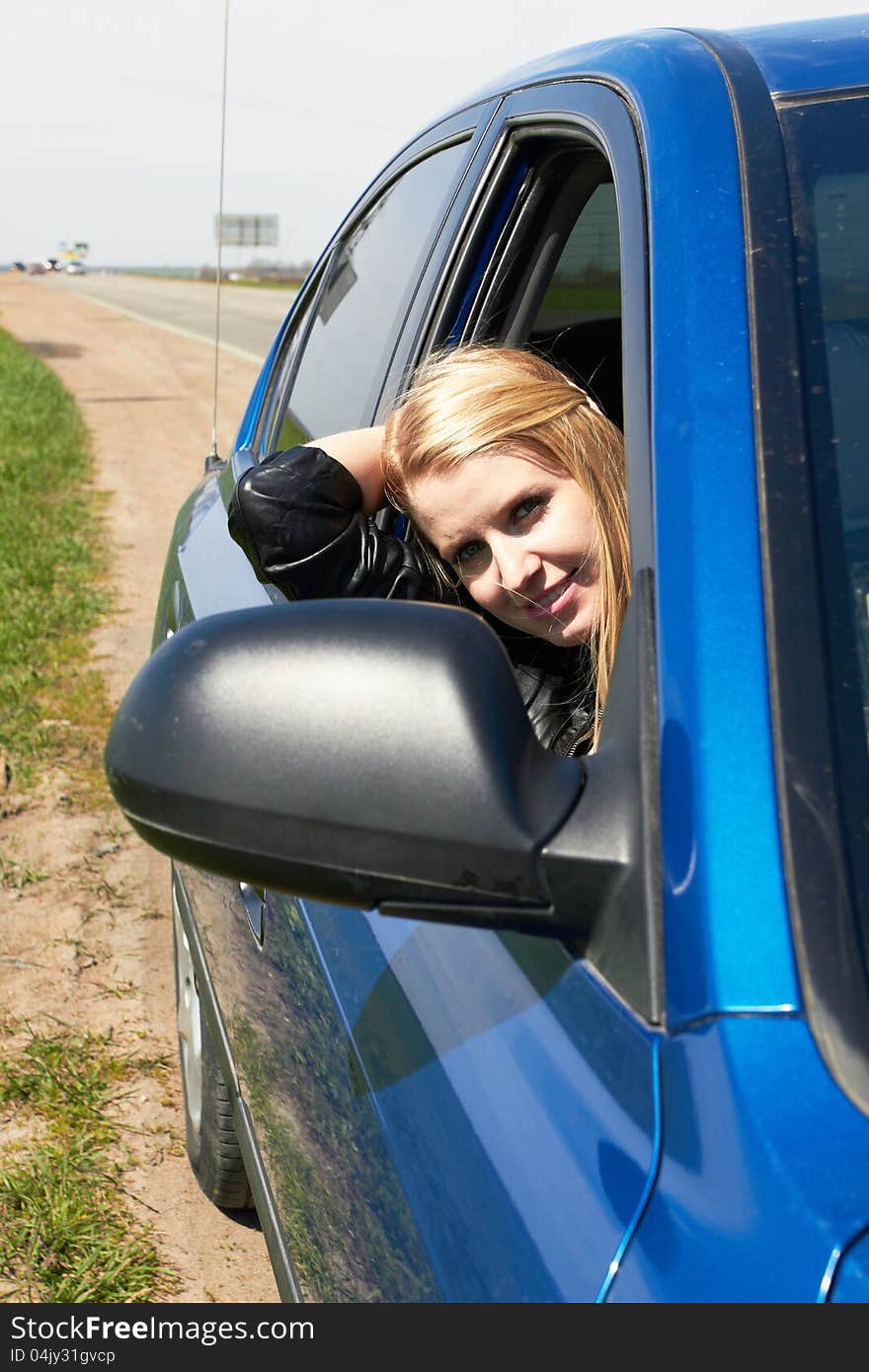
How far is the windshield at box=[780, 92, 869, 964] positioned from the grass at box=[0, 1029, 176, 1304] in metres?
2.00

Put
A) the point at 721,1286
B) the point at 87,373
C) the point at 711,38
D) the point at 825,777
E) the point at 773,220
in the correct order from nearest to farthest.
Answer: the point at 721,1286, the point at 825,777, the point at 773,220, the point at 711,38, the point at 87,373

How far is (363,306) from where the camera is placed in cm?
249

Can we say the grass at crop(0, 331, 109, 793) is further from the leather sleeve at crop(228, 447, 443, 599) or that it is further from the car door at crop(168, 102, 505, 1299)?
the leather sleeve at crop(228, 447, 443, 599)

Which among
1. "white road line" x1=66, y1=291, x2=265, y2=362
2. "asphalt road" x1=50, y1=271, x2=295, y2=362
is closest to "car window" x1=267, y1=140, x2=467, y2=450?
"asphalt road" x1=50, y1=271, x2=295, y2=362

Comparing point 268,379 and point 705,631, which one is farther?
point 268,379

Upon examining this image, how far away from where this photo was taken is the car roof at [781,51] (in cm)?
130

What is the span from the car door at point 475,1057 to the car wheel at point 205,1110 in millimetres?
435

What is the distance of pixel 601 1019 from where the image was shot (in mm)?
933

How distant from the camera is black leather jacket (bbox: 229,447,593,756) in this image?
1.83 m

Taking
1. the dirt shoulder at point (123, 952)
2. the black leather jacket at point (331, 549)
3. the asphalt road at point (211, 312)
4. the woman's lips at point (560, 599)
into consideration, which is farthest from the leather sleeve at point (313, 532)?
the asphalt road at point (211, 312)

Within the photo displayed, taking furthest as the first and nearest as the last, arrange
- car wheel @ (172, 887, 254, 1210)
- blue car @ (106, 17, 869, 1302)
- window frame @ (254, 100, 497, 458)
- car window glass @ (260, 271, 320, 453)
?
car window glass @ (260, 271, 320, 453), car wheel @ (172, 887, 254, 1210), window frame @ (254, 100, 497, 458), blue car @ (106, 17, 869, 1302)

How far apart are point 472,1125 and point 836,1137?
0.32 m
